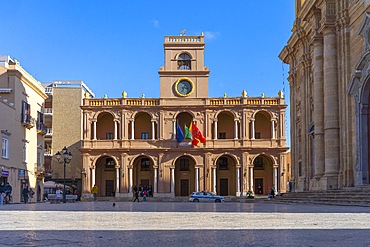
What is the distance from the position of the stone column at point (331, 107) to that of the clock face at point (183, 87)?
3419cm

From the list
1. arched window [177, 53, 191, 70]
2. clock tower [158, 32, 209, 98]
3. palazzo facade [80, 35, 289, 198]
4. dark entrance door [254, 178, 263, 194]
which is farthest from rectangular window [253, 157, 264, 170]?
arched window [177, 53, 191, 70]

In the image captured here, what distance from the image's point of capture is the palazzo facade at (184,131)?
59.8 metres

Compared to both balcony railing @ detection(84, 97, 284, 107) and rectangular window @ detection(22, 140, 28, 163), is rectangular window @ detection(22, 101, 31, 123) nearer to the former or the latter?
rectangular window @ detection(22, 140, 28, 163)

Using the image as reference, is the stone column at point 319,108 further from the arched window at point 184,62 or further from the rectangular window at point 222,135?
the rectangular window at point 222,135

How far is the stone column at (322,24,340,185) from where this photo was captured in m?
26.4

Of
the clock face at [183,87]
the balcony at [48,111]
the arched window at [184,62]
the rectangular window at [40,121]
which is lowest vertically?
the rectangular window at [40,121]

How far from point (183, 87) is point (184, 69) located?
186cm

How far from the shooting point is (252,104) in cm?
5988

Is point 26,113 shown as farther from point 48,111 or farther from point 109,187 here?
point 48,111

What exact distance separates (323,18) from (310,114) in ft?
22.9

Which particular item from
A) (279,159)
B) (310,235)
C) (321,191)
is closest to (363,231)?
(310,235)

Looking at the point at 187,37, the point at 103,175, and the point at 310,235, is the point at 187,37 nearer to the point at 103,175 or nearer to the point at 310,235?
the point at 103,175

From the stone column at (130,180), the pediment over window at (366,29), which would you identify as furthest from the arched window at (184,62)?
the pediment over window at (366,29)

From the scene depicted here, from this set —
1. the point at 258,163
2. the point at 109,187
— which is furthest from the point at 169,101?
the point at 258,163
